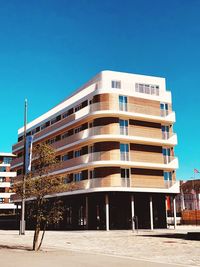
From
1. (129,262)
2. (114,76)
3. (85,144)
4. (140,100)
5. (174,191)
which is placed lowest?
(129,262)

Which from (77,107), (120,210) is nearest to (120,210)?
(120,210)

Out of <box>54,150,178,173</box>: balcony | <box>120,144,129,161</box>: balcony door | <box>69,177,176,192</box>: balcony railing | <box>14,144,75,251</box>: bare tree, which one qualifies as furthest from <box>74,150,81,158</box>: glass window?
<box>14,144,75,251</box>: bare tree

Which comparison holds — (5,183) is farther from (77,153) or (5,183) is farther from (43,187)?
(43,187)

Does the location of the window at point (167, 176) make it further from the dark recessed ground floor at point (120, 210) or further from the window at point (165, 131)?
the window at point (165, 131)

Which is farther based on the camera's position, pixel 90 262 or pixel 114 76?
pixel 114 76

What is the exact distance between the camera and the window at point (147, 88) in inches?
1721

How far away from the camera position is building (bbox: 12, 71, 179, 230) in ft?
129

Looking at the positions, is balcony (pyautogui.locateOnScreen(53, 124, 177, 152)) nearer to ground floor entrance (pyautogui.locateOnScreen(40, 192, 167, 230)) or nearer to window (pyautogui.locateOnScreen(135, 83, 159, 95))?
window (pyautogui.locateOnScreen(135, 83, 159, 95))

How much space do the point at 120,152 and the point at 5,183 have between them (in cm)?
6102

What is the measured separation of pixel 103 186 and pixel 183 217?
22.7 metres

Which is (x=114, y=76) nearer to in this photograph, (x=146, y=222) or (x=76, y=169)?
(x=76, y=169)

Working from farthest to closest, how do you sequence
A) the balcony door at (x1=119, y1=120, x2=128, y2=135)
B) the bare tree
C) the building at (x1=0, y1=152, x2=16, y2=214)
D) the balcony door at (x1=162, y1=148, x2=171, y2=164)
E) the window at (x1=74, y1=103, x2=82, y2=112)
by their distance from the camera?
the building at (x1=0, y1=152, x2=16, y2=214) < the window at (x1=74, y1=103, x2=82, y2=112) < the balcony door at (x1=162, y1=148, x2=171, y2=164) < the balcony door at (x1=119, y1=120, x2=128, y2=135) < the bare tree

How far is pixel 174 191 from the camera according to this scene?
4156 cm

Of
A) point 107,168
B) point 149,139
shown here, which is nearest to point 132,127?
point 149,139
